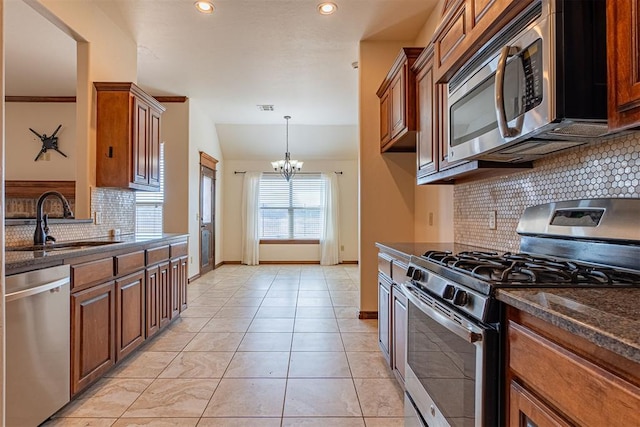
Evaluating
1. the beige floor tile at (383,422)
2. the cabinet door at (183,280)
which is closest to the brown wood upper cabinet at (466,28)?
the beige floor tile at (383,422)

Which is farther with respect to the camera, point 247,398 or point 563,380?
point 247,398

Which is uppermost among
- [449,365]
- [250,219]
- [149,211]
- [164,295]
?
[149,211]

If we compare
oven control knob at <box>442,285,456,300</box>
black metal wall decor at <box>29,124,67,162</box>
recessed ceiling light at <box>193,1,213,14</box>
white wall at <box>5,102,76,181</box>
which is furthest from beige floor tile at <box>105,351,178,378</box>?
black metal wall decor at <box>29,124,67,162</box>

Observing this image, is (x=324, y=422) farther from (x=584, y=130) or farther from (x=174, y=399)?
(x=584, y=130)

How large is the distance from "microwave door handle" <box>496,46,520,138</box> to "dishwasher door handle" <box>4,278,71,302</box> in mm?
2143

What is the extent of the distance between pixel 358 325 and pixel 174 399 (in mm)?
1917

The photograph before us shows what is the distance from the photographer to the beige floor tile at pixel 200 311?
3976mm

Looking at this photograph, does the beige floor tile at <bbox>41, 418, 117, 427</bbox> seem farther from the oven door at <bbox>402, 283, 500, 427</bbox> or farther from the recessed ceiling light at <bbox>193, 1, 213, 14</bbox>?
the recessed ceiling light at <bbox>193, 1, 213, 14</bbox>

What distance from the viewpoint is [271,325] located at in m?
3.60

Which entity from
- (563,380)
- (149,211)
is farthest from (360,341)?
(149,211)

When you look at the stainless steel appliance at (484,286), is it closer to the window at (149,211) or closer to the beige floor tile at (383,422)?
the beige floor tile at (383,422)

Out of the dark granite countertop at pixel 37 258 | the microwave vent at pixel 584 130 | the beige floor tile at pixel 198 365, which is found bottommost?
the beige floor tile at pixel 198 365

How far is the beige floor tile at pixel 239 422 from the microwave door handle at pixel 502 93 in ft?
5.95

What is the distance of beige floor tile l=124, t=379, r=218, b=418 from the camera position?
6.59 ft
